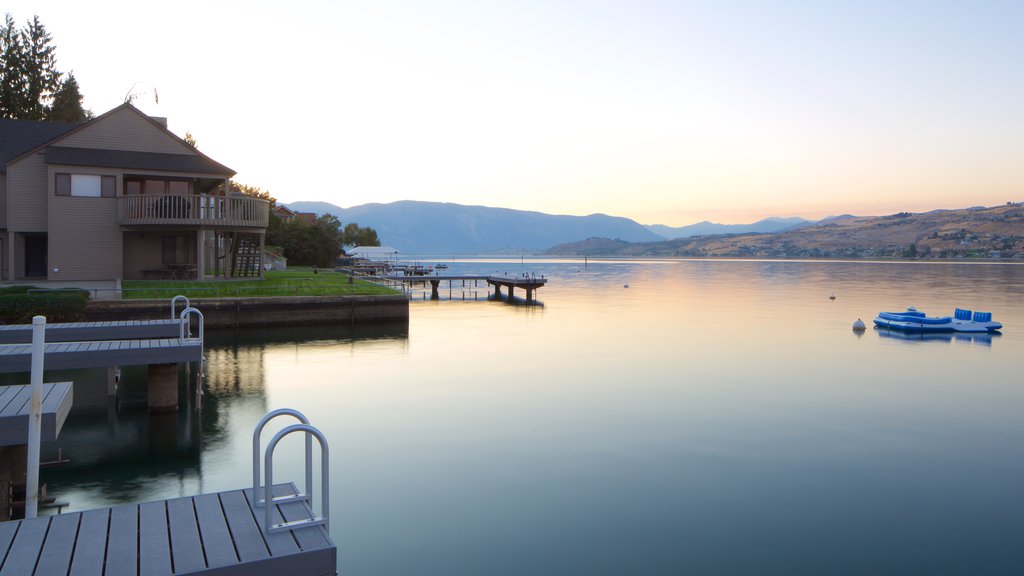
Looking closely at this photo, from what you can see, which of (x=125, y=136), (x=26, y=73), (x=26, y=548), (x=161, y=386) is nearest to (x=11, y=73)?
(x=26, y=73)

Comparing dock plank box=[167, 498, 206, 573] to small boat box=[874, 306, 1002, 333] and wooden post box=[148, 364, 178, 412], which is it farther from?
small boat box=[874, 306, 1002, 333]

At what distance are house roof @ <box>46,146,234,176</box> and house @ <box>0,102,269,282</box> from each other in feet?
0.15

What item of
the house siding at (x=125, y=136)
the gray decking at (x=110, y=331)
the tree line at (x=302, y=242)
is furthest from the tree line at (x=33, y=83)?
the gray decking at (x=110, y=331)

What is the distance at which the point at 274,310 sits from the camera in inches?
1341

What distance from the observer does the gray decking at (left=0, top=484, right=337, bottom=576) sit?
5832 mm

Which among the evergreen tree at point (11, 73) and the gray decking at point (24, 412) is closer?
the gray decking at point (24, 412)

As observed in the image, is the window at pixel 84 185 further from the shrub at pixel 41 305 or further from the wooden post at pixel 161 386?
the wooden post at pixel 161 386

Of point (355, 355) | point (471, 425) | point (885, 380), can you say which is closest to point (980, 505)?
point (471, 425)

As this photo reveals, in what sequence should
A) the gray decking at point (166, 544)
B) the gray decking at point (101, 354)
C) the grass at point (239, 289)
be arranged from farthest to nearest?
the grass at point (239, 289), the gray decking at point (101, 354), the gray decking at point (166, 544)

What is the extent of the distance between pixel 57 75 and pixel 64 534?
3503 inches

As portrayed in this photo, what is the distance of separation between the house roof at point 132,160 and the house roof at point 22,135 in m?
2.25

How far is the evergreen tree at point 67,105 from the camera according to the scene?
70.2 meters

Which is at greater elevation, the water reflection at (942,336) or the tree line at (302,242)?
the tree line at (302,242)

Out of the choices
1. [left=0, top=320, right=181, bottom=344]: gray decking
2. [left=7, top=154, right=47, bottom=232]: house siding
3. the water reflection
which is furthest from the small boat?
[left=7, top=154, right=47, bottom=232]: house siding
